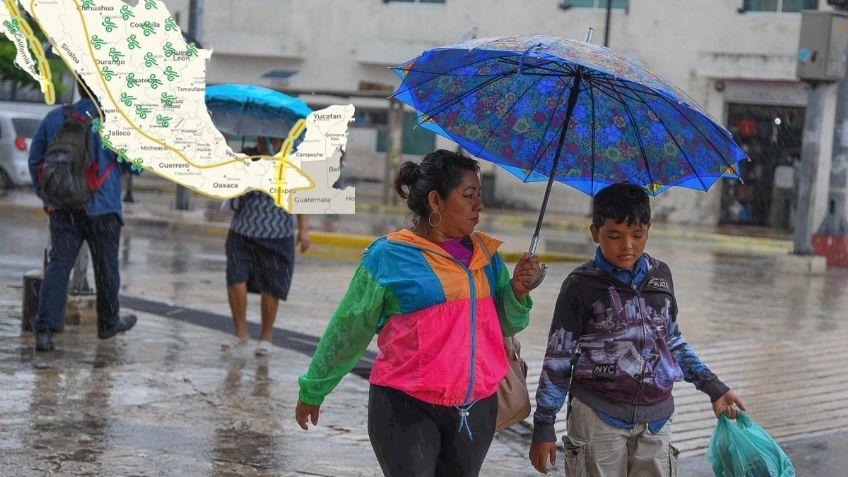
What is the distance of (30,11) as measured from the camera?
24.4 feet

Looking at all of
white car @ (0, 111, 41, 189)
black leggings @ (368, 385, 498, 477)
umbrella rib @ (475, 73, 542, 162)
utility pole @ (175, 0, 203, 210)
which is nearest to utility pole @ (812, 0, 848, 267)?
utility pole @ (175, 0, 203, 210)

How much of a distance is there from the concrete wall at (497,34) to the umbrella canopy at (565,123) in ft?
79.5

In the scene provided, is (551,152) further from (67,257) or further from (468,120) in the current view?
(67,257)

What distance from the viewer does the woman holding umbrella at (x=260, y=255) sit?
9078mm

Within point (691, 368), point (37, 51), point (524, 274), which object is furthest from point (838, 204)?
point (524, 274)

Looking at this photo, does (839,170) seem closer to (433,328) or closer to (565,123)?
(565,123)

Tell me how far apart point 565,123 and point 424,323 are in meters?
0.89

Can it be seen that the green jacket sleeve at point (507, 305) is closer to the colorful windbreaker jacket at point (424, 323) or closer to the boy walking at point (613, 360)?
the colorful windbreaker jacket at point (424, 323)

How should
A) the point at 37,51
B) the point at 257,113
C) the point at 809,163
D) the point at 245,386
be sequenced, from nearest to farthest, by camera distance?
1. the point at 37,51
2. the point at 245,386
3. the point at 257,113
4. the point at 809,163

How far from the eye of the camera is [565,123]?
15.3 ft

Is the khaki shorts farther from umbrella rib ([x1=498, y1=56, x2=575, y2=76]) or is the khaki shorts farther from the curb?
the curb

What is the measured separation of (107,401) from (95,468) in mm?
1354

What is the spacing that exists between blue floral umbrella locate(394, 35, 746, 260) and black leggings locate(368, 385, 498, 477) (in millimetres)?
645

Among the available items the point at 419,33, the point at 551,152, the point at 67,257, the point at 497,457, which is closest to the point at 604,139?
the point at 551,152
